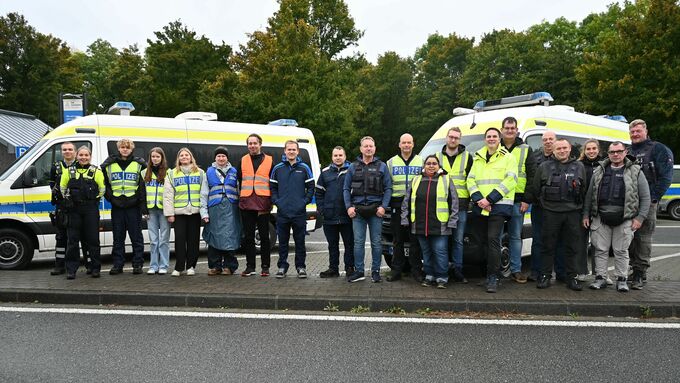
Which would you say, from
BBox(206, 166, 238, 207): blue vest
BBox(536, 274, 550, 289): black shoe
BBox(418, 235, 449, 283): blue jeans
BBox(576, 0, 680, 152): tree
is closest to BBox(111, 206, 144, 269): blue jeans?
BBox(206, 166, 238, 207): blue vest

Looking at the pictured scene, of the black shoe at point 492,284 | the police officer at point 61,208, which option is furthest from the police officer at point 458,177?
the police officer at point 61,208

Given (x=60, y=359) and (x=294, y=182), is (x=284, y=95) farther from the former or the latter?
(x=60, y=359)

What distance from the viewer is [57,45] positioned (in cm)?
3725

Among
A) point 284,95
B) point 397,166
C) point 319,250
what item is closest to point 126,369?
point 397,166

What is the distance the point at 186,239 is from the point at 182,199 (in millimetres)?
613

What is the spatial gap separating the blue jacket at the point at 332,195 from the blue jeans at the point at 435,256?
1.11 m

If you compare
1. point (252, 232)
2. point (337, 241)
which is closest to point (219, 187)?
point (252, 232)

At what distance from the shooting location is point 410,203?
6.73m

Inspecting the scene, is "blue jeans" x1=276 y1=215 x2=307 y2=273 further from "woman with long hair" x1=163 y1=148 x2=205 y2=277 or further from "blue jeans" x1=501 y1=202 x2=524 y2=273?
"blue jeans" x1=501 y1=202 x2=524 y2=273

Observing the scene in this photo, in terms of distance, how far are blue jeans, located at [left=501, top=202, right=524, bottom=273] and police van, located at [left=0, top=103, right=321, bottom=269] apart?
16.4 ft

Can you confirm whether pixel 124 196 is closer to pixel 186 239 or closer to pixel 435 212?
pixel 186 239

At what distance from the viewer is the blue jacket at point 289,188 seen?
7199mm

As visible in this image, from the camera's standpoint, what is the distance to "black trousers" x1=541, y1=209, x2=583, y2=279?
6453 millimetres

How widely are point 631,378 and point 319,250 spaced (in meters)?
7.82
